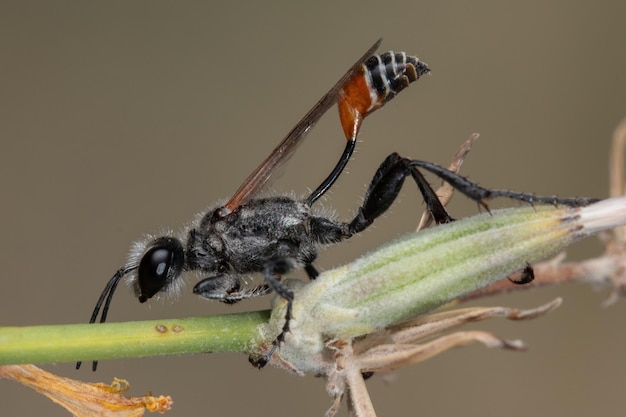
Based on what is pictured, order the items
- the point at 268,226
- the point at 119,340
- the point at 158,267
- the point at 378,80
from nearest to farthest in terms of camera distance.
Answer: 1. the point at 119,340
2. the point at 158,267
3. the point at 268,226
4. the point at 378,80

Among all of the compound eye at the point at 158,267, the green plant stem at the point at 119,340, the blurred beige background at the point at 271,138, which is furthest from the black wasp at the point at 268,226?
the blurred beige background at the point at 271,138

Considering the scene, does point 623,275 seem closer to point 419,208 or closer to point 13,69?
point 419,208

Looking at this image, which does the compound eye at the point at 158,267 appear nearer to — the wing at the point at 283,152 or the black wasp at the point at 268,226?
the black wasp at the point at 268,226

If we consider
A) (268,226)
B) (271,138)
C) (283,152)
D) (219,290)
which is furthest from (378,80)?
(271,138)

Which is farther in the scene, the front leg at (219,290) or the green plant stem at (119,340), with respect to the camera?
the front leg at (219,290)

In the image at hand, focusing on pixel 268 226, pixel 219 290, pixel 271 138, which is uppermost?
pixel 271 138

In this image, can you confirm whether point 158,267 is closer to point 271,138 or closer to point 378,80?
point 378,80

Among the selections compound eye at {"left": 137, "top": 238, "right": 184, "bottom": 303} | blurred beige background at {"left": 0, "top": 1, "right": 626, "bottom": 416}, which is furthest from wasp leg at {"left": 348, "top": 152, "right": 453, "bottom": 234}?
blurred beige background at {"left": 0, "top": 1, "right": 626, "bottom": 416}

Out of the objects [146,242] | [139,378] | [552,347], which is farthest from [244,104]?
[146,242]
